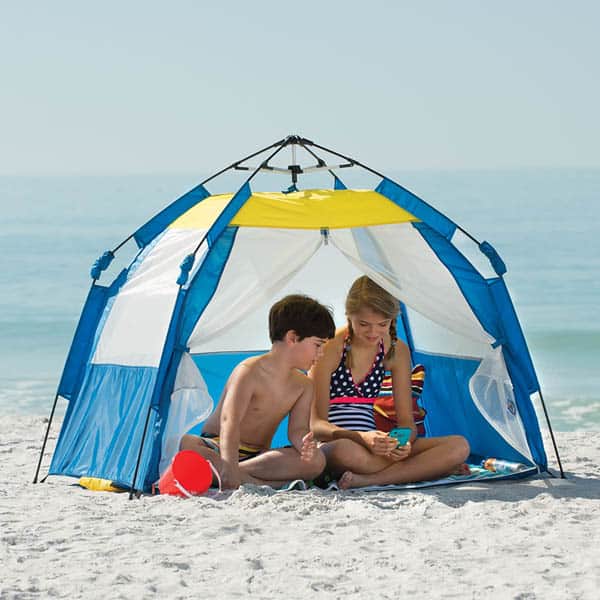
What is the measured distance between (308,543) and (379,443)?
0.89 meters

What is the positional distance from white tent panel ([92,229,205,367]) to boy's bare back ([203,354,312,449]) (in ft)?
1.25

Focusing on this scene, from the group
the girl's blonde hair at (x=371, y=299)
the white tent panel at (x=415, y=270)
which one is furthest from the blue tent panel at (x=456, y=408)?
the girl's blonde hair at (x=371, y=299)

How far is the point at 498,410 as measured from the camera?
15.8 ft

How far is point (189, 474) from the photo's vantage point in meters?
4.32

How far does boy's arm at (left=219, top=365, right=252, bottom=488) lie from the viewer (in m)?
4.33

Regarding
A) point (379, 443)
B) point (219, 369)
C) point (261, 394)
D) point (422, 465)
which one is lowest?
point (422, 465)

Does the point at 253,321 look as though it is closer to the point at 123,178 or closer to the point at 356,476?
the point at 356,476

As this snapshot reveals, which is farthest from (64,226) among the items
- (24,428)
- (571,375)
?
(24,428)

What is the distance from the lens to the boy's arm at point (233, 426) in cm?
433

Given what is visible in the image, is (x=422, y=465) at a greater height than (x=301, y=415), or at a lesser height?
lesser

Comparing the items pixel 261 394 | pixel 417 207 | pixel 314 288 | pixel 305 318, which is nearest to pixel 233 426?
pixel 261 394

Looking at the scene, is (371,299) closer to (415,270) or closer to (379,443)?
(415,270)

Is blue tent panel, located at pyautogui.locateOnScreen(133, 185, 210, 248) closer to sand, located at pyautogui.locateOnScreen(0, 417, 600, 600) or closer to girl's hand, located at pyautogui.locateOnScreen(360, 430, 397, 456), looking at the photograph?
sand, located at pyautogui.locateOnScreen(0, 417, 600, 600)

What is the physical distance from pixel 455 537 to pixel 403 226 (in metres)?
1.61
